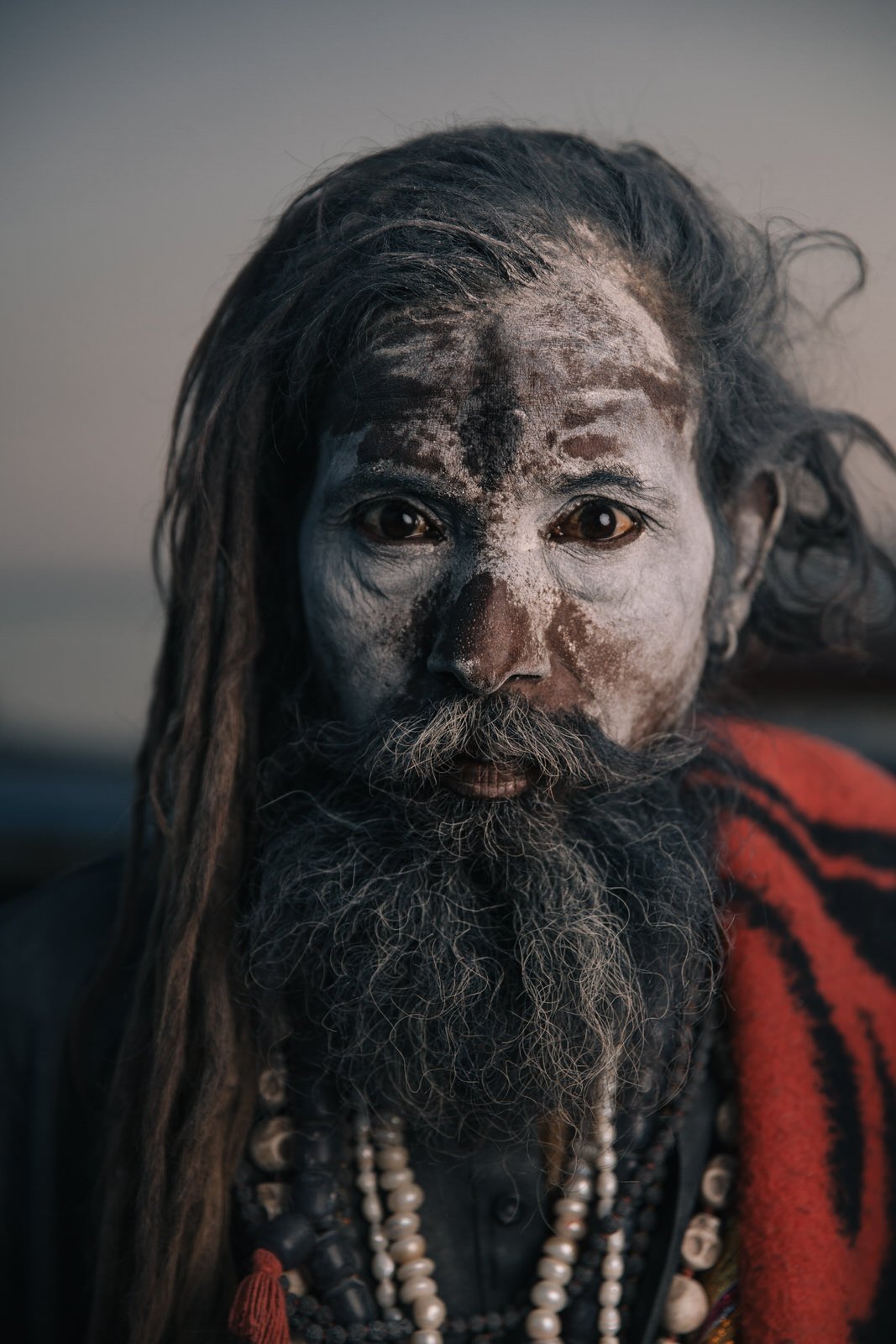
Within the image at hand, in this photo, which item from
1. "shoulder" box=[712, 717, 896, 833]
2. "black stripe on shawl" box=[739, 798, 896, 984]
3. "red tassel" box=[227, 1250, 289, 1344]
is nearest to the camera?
"red tassel" box=[227, 1250, 289, 1344]

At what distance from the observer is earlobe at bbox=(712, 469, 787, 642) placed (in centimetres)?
139

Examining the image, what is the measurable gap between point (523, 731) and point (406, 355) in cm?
42

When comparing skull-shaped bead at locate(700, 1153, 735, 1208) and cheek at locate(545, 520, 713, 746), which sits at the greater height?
cheek at locate(545, 520, 713, 746)

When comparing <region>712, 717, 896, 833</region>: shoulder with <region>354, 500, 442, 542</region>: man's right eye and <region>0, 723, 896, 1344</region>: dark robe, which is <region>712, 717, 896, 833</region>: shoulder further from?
<region>354, 500, 442, 542</region>: man's right eye

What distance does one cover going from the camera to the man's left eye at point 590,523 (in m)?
1.17

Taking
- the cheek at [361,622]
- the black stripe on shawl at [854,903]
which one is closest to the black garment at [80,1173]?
the black stripe on shawl at [854,903]

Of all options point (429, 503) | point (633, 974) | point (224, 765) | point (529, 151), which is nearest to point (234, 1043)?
point (224, 765)

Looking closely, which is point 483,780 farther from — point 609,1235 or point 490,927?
point 609,1235

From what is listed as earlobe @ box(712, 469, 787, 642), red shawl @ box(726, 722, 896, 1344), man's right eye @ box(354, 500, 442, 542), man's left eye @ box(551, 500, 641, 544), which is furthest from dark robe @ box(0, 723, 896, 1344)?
man's right eye @ box(354, 500, 442, 542)

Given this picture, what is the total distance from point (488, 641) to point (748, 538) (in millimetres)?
491

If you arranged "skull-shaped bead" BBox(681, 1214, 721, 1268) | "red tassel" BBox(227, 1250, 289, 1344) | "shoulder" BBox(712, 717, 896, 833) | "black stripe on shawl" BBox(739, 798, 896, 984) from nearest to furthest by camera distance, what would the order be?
"red tassel" BBox(227, 1250, 289, 1344) → "skull-shaped bead" BBox(681, 1214, 721, 1268) → "black stripe on shawl" BBox(739, 798, 896, 984) → "shoulder" BBox(712, 717, 896, 833)

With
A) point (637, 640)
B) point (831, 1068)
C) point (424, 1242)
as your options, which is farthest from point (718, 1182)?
point (637, 640)

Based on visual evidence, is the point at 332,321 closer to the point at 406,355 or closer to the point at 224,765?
the point at 406,355

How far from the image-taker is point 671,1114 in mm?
1189
